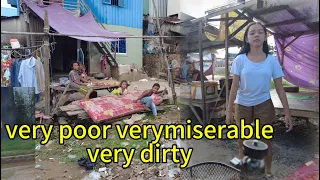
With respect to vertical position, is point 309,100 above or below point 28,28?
below

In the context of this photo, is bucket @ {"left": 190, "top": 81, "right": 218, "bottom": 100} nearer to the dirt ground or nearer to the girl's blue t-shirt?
the dirt ground

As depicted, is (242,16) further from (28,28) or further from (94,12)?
(94,12)

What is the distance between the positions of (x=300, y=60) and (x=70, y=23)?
6.73 metres

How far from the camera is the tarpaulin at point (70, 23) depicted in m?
6.64

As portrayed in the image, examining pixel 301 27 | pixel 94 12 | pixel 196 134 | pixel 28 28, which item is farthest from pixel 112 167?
pixel 94 12

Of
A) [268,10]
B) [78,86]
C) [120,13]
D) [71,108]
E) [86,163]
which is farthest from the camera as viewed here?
[120,13]

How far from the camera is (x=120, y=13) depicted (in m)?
10.3

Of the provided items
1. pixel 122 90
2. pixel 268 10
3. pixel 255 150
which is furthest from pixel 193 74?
pixel 122 90

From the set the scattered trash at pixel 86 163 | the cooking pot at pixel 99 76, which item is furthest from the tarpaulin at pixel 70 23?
the scattered trash at pixel 86 163

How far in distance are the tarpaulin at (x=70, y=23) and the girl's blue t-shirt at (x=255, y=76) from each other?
5.37 m

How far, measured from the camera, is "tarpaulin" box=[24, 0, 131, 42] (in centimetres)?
664

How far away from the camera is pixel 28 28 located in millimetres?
7895

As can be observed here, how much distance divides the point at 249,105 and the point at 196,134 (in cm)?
54

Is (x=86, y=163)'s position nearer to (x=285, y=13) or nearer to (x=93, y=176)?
(x=93, y=176)
